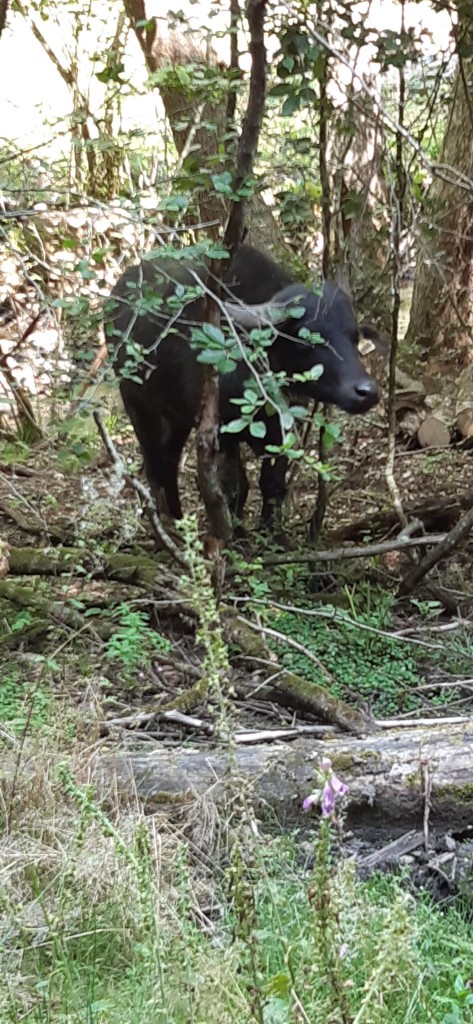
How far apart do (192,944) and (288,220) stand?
3.85 m

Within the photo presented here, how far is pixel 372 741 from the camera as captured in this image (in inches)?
121

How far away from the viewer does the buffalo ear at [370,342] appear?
5141mm

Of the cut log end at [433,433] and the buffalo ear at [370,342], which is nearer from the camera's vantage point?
the buffalo ear at [370,342]

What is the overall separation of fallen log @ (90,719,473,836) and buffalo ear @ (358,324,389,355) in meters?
2.63

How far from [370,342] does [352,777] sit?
291 centimetres

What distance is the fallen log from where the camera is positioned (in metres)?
2.83

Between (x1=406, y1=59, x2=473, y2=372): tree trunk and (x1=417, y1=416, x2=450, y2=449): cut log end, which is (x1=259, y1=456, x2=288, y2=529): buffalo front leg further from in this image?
(x1=406, y1=59, x2=473, y2=372): tree trunk

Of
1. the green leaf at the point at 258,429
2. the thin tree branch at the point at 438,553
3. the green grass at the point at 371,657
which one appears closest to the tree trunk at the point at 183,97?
the thin tree branch at the point at 438,553

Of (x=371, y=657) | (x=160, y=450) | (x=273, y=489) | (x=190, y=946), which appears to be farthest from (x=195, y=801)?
(x=160, y=450)

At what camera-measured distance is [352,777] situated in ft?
9.54

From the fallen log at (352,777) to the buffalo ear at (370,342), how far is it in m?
2.63

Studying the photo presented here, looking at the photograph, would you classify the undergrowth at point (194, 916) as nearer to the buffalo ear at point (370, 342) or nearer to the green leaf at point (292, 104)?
the green leaf at point (292, 104)

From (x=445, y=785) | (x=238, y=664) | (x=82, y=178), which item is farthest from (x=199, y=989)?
(x=82, y=178)

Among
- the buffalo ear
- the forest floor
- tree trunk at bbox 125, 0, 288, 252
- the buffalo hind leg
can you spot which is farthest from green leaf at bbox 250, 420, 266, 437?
tree trunk at bbox 125, 0, 288, 252
